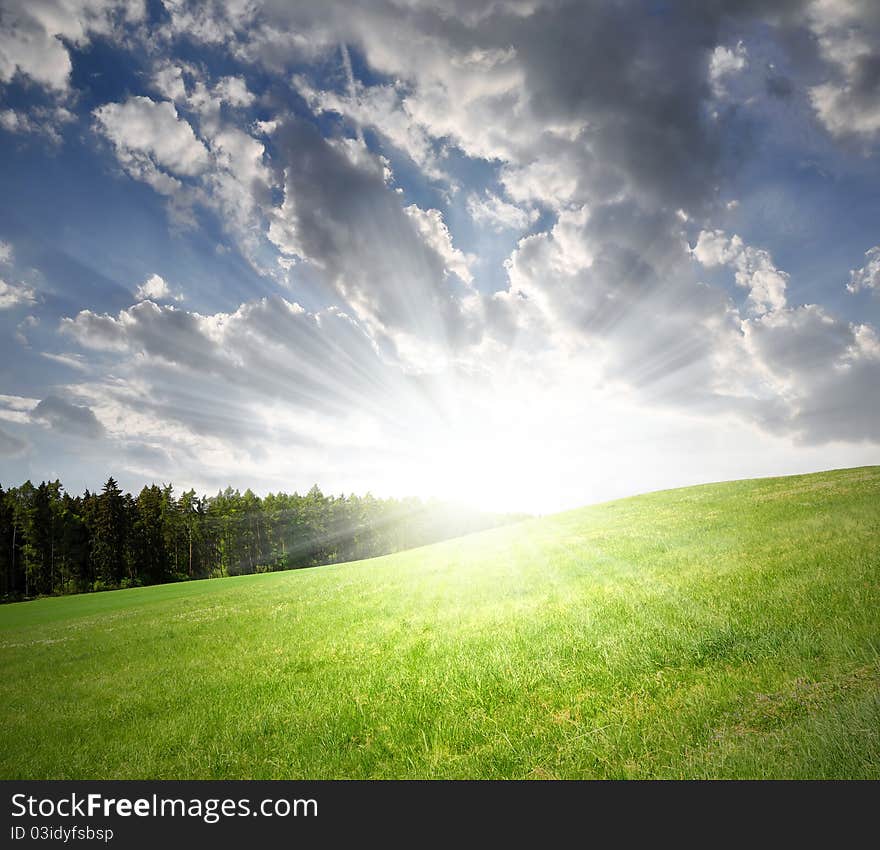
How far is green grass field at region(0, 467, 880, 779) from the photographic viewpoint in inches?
221

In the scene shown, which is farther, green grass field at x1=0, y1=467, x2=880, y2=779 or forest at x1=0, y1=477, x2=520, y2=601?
forest at x1=0, y1=477, x2=520, y2=601

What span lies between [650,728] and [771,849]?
1.78m

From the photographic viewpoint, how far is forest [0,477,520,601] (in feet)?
270

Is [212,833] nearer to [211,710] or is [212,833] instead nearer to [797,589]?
[211,710]

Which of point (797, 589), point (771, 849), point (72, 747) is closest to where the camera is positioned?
point (771, 849)

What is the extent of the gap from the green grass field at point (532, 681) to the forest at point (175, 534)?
8933 centimetres

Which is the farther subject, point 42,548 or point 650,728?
point 42,548

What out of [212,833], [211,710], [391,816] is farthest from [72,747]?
[391,816]

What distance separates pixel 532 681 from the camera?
7.81 metres

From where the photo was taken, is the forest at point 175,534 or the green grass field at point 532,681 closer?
the green grass field at point 532,681

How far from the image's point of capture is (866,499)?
20656 mm

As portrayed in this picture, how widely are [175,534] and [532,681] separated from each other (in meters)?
116

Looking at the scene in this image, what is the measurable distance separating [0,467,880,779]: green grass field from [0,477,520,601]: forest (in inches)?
3517

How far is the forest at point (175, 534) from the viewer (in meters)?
82.4
